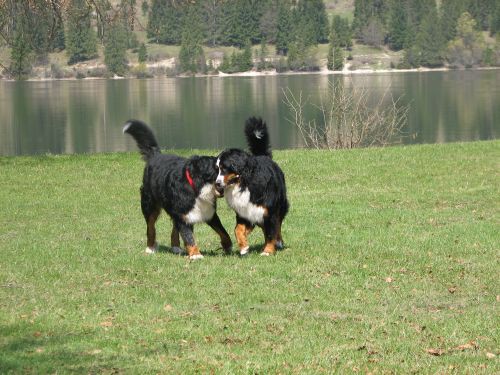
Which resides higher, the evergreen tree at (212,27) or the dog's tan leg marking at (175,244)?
the evergreen tree at (212,27)

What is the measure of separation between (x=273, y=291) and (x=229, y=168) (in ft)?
5.78

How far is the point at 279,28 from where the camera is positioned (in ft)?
614

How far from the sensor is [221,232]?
1127 centimetres

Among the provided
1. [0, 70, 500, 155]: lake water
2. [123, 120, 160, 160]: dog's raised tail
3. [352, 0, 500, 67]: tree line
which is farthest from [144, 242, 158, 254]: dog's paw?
[352, 0, 500, 67]: tree line

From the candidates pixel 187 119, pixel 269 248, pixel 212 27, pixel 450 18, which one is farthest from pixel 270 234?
pixel 450 18

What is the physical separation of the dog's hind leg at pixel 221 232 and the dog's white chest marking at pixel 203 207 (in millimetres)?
189

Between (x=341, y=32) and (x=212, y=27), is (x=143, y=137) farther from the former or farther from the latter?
(x=341, y=32)

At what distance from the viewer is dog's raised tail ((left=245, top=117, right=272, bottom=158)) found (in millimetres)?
11852

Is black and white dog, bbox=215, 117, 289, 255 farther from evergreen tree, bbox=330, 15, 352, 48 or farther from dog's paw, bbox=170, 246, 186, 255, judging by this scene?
evergreen tree, bbox=330, 15, 352, 48

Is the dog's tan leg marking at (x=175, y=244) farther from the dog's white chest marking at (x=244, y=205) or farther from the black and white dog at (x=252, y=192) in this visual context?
the dog's white chest marking at (x=244, y=205)

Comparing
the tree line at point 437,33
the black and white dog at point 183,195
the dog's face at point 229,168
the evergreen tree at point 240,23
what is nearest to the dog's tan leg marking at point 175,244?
the black and white dog at point 183,195

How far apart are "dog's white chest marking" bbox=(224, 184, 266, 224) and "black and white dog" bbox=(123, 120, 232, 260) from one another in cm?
20

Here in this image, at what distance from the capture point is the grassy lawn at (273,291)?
22.8ft

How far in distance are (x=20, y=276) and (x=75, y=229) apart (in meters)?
4.56
